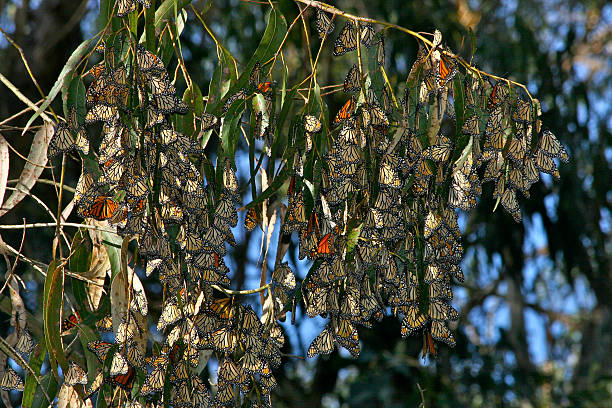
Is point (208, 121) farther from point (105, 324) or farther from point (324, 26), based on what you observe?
point (105, 324)

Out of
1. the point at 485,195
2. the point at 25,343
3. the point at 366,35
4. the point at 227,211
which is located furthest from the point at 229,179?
the point at 485,195

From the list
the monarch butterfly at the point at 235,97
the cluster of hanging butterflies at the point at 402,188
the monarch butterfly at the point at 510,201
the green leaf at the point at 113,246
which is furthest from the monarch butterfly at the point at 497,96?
the green leaf at the point at 113,246

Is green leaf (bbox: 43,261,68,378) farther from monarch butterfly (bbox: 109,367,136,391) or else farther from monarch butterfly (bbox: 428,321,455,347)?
monarch butterfly (bbox: 428,321,455,347)

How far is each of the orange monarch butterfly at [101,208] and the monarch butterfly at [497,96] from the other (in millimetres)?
512

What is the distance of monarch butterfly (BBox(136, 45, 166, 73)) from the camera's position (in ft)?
3.09

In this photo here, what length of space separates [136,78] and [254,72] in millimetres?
194

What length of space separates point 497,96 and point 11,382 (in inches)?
30.1

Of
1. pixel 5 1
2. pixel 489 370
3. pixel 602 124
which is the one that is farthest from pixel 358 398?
pixel 5 1

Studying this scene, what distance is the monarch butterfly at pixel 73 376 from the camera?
1.05m

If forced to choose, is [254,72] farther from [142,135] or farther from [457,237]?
[457,237]

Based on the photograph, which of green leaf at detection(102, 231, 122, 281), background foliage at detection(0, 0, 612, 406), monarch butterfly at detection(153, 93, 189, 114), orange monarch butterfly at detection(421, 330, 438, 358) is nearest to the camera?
monarch butterfly at detection(153, 93, 189, 114)

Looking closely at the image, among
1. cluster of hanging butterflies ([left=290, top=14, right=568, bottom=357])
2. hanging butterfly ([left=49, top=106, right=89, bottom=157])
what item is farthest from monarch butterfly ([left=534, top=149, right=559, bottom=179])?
hanging butterfly ([left=49, top=106, right=89, bottom=157])

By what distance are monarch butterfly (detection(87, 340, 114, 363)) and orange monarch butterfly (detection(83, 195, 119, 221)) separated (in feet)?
→ 0.56

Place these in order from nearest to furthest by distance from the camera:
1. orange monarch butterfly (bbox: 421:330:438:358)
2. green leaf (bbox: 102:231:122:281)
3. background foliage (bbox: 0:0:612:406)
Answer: orange monarch butterfly (bbox: 421:330:438:358), green leaf (bbox: 102:231:122:281), background foliage (bbox: 0:0:612:406)
